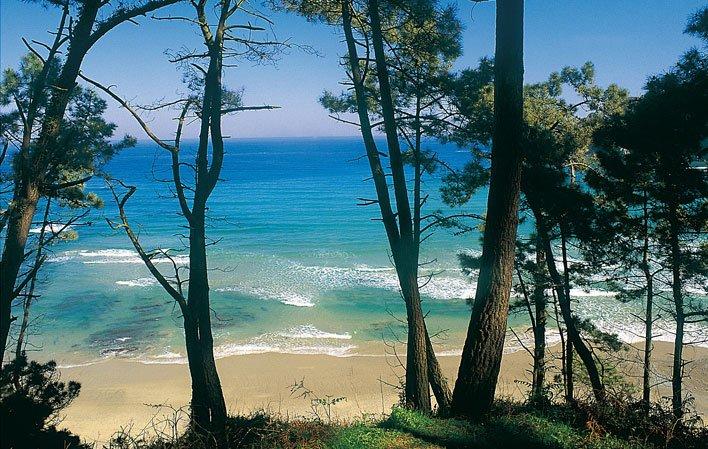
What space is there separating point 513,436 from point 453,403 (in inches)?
36.4

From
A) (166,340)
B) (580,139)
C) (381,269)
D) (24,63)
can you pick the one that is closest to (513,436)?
(580,139)

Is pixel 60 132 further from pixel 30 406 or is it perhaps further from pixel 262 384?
pixel 262 384

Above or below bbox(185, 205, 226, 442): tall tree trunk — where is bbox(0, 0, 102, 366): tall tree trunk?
above

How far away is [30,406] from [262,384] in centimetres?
836

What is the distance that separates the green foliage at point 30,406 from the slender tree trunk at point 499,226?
171 inches

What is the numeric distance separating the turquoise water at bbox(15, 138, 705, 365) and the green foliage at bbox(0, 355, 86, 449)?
2207 millimetres

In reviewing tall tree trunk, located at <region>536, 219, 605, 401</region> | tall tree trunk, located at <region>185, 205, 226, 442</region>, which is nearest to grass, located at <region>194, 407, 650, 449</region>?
tall tree trunk, located at <region>185, 205, 226, 442</region>

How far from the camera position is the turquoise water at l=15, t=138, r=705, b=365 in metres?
17.2

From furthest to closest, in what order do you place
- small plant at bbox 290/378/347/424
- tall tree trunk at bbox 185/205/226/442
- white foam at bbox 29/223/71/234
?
white foam at bbox 29/223/71/234
tall tree trunk at bbox 185/205/226/442
small plant at bbox 290/378/347/424

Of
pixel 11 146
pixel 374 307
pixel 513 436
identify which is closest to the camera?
pixel 513 436

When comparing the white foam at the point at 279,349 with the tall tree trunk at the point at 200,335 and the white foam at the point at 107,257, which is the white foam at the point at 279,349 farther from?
the white foam at the point at 107,257

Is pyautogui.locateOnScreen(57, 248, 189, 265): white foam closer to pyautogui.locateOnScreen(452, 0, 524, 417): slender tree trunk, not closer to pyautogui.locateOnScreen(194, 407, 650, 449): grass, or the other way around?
pyautogui.locateOnScreen(194, 407, 650, 449): grass

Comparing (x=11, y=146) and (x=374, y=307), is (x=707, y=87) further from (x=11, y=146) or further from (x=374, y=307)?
(x=374, y=307)

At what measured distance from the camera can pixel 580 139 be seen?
10.6 metres
